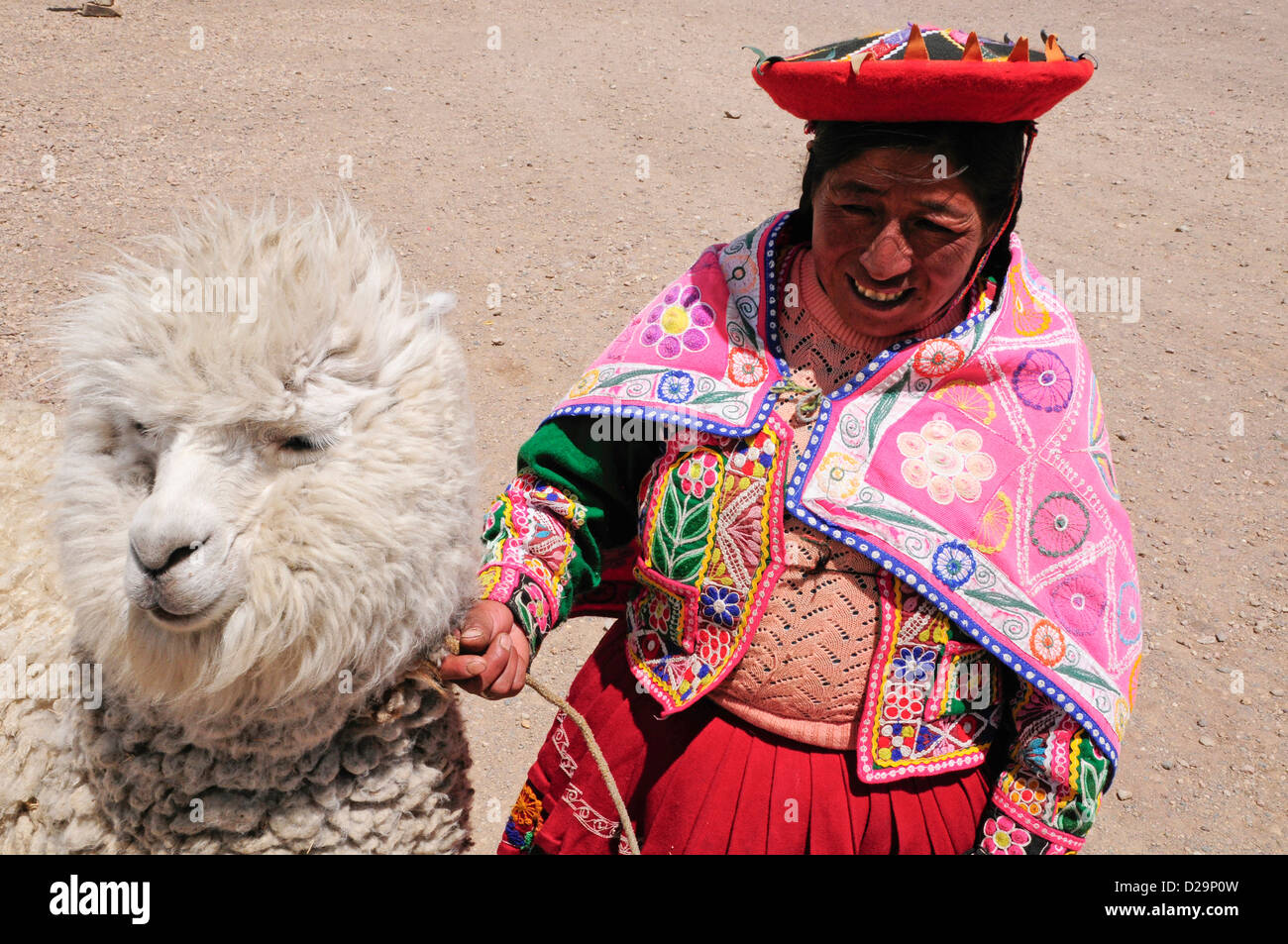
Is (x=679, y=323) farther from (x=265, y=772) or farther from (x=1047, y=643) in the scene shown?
(x=265, y=772)

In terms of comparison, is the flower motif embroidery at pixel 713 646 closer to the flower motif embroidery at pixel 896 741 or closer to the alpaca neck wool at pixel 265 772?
the flower motif embroidery at pixel 896 741

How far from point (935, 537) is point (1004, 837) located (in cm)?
48

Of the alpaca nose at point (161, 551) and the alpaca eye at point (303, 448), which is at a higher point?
the alpaca eye at point (303, 448)

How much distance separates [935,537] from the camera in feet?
4.74

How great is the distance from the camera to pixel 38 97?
20.0 ft

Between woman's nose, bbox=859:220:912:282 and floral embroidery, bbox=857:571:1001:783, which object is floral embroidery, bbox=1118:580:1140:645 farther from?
woman's nose, bbox=859:220:912:282

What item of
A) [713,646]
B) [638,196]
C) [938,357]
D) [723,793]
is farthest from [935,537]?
[638,196]

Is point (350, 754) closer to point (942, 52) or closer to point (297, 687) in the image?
point (297, 687)

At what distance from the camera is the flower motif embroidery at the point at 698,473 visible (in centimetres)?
151

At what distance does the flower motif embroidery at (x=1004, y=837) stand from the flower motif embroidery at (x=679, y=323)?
89cm

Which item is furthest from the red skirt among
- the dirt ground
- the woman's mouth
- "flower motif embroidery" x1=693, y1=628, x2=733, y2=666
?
the dirt ground

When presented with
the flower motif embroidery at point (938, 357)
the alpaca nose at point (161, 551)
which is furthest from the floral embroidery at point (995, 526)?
the alpaca nose at point (161, 551)

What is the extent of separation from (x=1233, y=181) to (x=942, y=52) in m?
6.47
